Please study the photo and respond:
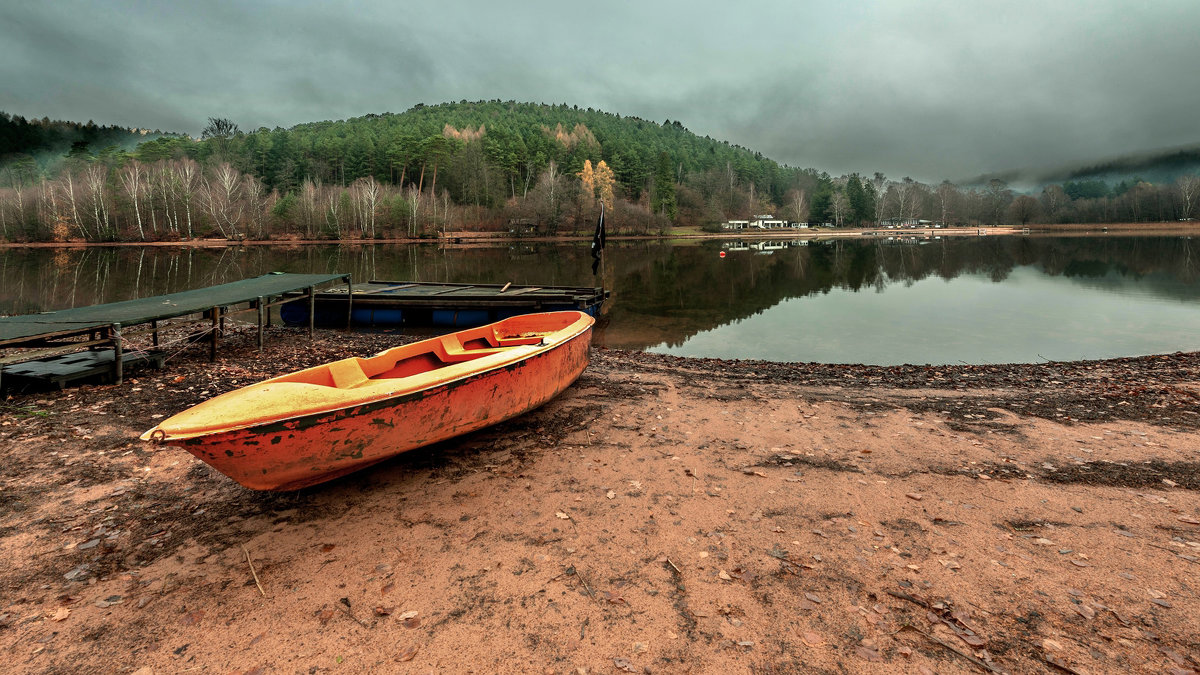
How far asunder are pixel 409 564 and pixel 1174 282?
1669 inches

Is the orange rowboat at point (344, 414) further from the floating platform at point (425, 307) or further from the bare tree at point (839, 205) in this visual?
the bare tree at point (839, 205)

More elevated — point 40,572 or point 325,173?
point 325,173

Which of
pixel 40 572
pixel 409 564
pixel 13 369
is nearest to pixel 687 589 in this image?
pixel 409 564

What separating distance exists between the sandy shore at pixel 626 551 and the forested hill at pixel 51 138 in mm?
129718

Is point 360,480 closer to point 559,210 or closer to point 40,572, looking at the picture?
point 40,572

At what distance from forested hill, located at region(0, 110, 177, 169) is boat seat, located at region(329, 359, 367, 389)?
5086 inches

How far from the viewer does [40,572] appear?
387cm

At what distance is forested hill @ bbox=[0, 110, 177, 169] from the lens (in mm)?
101500

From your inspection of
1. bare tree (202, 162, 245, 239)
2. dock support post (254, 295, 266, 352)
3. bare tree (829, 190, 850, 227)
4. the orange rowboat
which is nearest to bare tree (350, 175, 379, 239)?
bare tree (202, 162, 245, 239)

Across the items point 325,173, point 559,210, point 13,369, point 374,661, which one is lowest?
point 374,661

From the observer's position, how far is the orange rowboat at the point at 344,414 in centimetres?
391

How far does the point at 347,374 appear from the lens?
5840 mm

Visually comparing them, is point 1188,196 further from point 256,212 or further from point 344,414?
point 256,212

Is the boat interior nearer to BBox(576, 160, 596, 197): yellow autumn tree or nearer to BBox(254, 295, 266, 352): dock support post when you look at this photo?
BBox(254, 295, 266, 352): dock support post
